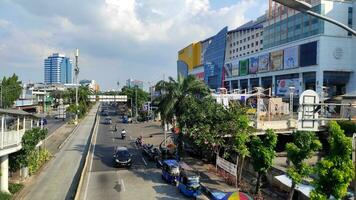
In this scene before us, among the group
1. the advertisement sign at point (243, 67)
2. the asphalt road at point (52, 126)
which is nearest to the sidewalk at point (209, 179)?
the asphalt road at point (52, 126)

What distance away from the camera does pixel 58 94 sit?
161 metres

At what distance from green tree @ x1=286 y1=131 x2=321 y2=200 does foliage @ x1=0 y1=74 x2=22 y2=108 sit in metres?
81.8

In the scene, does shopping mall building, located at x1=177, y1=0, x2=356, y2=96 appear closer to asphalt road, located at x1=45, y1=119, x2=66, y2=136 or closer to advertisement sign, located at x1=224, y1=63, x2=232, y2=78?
advertisement sign, located at x1=224, y1=63, x2=232, y2=78

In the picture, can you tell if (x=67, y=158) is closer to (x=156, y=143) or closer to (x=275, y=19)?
(x=156, y=143)

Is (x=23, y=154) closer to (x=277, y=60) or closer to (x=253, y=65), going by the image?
(x=277, y=60)

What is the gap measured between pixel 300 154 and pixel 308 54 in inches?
2501

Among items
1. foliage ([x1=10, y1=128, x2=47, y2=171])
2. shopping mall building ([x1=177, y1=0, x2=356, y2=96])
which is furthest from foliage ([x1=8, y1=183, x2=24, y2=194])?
shopping mall building ([x1=177, y1=0, x2=356, y2=96])

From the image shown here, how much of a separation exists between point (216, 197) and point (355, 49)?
2657 inches

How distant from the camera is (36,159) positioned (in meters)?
35.9

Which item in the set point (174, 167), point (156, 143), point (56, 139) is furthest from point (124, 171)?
point (56, 139)

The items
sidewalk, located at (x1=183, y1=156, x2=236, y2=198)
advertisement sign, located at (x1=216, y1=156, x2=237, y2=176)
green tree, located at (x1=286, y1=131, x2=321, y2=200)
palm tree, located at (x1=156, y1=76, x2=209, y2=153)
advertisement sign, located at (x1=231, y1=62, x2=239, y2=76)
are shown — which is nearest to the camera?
green tree, located at (x1=286, y1=131, x2=321, y2=200)

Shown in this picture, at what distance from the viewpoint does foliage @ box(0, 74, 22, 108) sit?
92.9m

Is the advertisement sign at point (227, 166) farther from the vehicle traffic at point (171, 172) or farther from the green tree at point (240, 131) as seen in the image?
the vehicle traffic at point (171, 172)

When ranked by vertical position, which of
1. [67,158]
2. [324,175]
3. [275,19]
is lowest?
[67,158]
